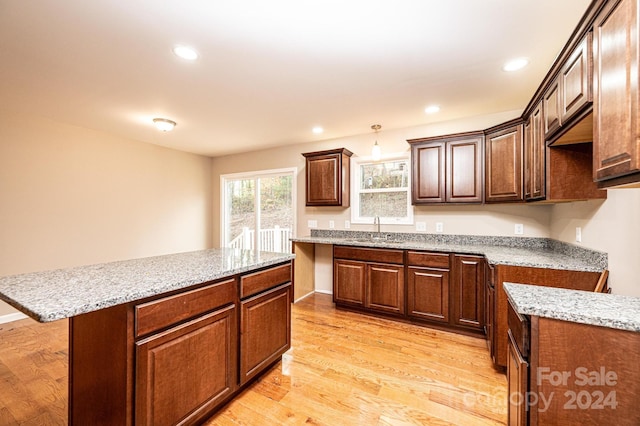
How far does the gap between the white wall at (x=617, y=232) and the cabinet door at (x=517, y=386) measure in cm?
85

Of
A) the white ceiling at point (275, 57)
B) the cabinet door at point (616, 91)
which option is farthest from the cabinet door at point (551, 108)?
the cabinet door at point (616, 91)

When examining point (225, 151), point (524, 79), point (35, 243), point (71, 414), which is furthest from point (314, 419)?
point (225, 151)

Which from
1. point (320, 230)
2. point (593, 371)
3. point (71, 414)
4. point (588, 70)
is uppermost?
point (588, 70)

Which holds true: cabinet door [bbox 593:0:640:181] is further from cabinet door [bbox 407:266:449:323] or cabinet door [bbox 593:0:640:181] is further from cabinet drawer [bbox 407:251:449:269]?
cabinet door [bbox 407:266:449:323]

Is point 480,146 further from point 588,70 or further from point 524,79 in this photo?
point 588,70

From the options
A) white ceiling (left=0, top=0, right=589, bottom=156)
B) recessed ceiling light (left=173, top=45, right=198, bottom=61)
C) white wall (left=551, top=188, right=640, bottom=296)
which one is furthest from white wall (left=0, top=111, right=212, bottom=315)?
white wall (left=551, top=188, right=640, bottom=296)

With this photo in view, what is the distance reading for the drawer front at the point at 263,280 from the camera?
73.5 inches

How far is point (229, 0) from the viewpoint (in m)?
1.57

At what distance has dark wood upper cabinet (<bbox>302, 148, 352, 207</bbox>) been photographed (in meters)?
3.93

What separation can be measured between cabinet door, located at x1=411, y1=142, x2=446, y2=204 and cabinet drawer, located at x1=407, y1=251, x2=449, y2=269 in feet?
2.33

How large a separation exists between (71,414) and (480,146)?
394 cm

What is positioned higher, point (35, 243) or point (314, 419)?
point (35, 243)

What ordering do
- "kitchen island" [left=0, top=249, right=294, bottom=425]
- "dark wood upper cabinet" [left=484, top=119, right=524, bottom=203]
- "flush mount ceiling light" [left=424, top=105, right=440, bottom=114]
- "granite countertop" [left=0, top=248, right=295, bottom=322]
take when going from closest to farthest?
1. "granite countertop" [left=0, top=248, right=295, bottom=322]
2. "kitchen island" [left=0, top=249, right=294, bottom=425]
3. "dark wood upper cabinet" [left=484, top=119, right=524, bottom=203]
4. "flush mount ceiling light" [left=424, top=105, right=440, bottom=114]

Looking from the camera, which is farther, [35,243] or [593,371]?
[35,243]
